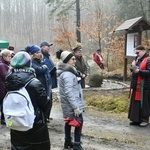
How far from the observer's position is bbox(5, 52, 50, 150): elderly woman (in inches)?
108

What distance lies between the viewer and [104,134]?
5195mm

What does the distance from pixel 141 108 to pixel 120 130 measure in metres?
0.65

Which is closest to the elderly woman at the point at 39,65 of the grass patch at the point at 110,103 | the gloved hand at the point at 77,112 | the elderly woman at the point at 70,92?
the elderly woman at the point at 70,92

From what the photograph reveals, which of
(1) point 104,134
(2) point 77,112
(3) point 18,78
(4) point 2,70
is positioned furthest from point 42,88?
(4) point 2,70

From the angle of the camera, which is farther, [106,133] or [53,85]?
[53,85]

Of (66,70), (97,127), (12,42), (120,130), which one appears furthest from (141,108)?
(12,42)

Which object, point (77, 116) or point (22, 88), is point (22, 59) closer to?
point (22, 88)

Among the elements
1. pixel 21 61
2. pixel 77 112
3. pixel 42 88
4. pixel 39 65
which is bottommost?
pixel 77 112

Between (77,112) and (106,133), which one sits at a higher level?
(77,112)

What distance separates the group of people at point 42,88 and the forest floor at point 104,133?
549mm

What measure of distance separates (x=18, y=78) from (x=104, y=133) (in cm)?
301

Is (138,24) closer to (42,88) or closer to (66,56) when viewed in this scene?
(66,56)

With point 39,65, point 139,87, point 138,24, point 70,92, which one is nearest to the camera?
point 70,92

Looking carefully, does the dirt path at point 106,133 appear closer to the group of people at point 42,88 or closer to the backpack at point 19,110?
the group of people at point 42,88
